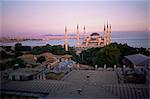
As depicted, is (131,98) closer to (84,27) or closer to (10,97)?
(10,97)

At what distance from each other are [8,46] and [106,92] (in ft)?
6.02

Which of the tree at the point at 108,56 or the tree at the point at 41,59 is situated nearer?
the tree at the point at 41,59

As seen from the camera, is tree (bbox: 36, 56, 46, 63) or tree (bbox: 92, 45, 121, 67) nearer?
tree (bbox: 36, 56, 46, 63)

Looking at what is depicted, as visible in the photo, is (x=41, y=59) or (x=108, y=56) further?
(x=108, y=56)

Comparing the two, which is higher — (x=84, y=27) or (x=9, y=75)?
(x=84, y=27)

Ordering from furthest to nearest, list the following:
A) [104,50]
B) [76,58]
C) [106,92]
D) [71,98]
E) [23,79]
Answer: [76,58]
[104,50]
[23,79]
[106,92]
[71,98]

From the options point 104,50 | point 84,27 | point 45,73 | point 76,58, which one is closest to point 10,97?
point 45,73

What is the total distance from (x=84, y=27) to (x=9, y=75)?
1356mm

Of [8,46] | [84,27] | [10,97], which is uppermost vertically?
[84,27]

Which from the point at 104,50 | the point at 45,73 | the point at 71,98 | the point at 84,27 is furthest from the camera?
the point at 104,50

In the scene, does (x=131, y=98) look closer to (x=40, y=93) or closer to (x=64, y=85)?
(x=64, y=85)

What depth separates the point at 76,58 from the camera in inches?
205

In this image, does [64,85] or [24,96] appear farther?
[64,85]

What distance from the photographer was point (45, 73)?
3.10 m
